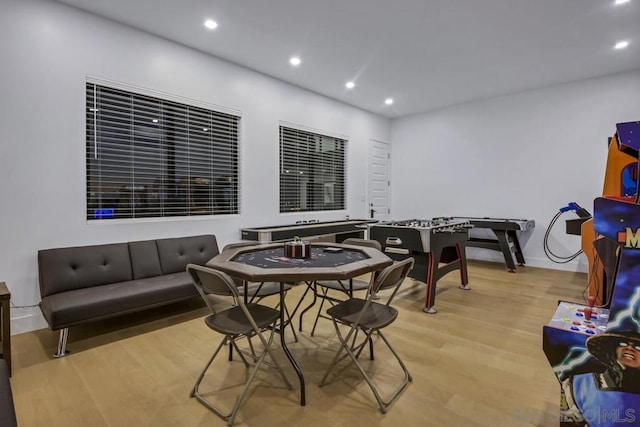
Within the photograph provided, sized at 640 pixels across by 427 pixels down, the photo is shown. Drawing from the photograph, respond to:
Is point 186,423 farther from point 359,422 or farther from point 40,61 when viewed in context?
point 40,61

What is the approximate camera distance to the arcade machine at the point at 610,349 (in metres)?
1.38

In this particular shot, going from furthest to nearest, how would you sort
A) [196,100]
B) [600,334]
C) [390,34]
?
[196,100], [390,34], [600,334]

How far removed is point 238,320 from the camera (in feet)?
7.00

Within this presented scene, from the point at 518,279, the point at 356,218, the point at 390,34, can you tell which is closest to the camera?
the point at 390,34

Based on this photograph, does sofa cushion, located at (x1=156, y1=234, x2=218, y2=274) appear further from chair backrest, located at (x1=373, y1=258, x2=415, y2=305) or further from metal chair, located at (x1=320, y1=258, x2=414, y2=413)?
chair backrest, located at (x1=373, y1=258, x2=415, y2=305)

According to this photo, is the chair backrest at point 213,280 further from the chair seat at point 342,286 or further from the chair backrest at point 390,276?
the chair seat at point 342,286

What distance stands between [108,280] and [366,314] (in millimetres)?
2676

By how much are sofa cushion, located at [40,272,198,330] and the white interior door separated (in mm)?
4721

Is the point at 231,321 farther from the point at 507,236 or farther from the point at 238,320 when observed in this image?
the point at 507,236

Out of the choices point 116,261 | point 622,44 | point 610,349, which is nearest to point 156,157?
point 116,261

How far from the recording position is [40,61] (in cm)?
312

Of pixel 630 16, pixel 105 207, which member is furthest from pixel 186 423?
pixel 630 16

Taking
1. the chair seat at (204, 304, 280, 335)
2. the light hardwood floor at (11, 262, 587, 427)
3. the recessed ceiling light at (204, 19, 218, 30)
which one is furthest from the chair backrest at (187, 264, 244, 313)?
the recessed ceiling light at (204, 19, 218, 30)

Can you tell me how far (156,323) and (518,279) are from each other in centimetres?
505
